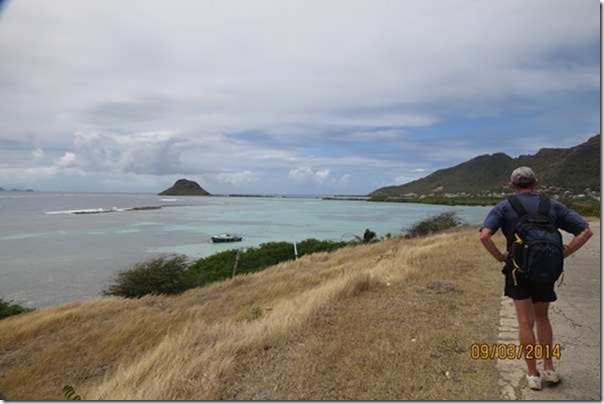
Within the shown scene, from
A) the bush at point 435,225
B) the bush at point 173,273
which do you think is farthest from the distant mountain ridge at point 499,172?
the bush at point 173,273

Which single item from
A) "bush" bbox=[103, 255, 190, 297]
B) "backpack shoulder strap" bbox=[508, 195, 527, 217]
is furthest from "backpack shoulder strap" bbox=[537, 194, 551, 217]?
"bush" bbox=[103, 255, 190, 297]

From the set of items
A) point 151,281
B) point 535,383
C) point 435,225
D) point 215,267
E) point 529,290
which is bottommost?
point 215,267

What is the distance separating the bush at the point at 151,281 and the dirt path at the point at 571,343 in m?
17.7

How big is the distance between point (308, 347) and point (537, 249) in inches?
110

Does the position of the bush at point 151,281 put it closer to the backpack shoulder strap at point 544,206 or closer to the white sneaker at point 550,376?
the white sneaker at point 550,376

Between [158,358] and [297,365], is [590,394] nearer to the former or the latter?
[297,365]

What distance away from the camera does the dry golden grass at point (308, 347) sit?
4.48 meters

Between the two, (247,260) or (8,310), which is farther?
(247,260)

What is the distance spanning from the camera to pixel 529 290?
383cm

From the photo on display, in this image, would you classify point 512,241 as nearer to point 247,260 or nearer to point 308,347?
point 308,347

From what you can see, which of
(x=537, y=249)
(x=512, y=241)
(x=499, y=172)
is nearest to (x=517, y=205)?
(x=512, y=241)

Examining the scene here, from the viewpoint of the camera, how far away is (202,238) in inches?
2293

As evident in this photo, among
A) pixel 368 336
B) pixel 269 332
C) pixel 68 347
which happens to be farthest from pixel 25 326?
pixel 368 336

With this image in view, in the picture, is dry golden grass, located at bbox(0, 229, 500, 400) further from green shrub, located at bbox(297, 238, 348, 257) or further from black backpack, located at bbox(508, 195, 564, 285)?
green shrub, located at bbox(297, 238, 348, 257)
